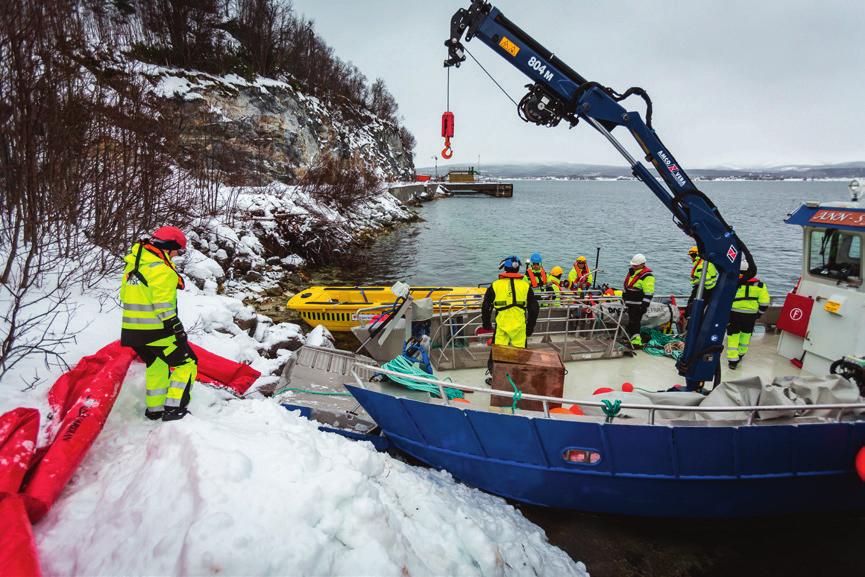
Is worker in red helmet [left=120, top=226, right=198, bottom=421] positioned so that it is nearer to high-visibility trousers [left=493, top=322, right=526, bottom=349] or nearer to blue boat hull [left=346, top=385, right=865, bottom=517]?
blue boat hull [left=346, top=385, right=865, bottom=517]

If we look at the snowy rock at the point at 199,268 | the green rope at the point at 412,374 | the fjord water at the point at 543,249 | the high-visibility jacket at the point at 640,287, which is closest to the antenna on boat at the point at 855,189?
the high-visibility jacket at the point at 640,287

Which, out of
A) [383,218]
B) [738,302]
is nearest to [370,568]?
[738,302]

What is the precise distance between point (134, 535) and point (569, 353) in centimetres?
554

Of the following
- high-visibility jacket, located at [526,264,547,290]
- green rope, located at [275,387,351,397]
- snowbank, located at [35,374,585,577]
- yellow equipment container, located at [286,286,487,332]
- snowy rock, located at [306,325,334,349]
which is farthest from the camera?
yellow equipment container, located at [286,286,487,332]

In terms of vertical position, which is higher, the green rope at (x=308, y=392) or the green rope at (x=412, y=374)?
the green rope at (x=412, y=374)

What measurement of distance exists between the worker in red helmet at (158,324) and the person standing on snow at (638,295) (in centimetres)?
633

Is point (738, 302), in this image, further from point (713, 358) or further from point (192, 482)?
point (192, 482)

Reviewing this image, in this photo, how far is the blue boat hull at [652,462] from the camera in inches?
151

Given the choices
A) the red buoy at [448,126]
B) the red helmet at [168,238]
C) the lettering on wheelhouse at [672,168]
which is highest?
the red buoy at [448,126]

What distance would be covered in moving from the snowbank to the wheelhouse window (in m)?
5.00

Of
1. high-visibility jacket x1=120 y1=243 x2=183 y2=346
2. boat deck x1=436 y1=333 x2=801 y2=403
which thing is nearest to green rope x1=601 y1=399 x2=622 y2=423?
boat deck x1=436 y1=333 x2=801 y2=403

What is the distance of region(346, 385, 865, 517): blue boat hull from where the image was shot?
12.6 feet

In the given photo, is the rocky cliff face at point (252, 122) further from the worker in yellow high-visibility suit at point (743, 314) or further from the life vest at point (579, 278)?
the worker in yellow high-visibility suit at point (743, 314)

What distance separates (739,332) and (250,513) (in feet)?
21.1
